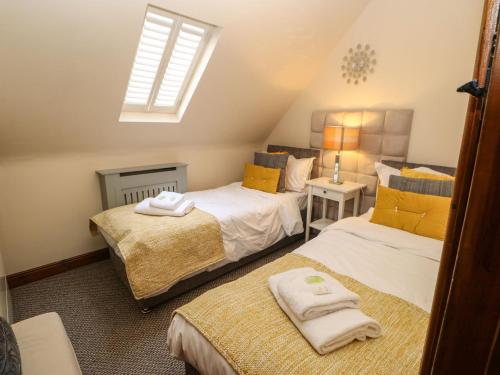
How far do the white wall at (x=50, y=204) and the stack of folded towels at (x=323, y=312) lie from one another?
2.27 metres

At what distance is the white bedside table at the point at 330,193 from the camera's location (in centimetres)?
281

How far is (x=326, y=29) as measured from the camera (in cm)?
279

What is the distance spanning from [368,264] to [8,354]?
167cm

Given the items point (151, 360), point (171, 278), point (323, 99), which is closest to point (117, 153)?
point (171, 278)

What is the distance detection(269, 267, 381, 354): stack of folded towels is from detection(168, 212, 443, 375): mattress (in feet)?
1.05

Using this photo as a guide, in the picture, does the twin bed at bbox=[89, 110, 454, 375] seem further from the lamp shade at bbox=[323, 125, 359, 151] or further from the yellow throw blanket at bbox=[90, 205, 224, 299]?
the lamp shade at bbox=[323, 125, 359, 151]

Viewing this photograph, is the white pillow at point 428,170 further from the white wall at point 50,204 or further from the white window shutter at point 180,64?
the white wall at point 50,204

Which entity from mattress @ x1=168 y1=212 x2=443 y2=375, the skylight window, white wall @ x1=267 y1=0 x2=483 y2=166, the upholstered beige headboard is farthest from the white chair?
white wall @ x1=267 y1=0 x2=483 y2=166

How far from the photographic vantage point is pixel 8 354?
97 centimetres

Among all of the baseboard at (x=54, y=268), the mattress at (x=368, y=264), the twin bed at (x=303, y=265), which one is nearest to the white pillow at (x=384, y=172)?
the twin bed at (x=303, y=265)

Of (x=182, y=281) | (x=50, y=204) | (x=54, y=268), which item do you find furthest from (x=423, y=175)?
(x=54, y=268)

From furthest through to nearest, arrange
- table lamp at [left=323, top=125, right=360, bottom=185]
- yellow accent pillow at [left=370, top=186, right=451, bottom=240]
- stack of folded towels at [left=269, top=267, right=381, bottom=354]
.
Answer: table lamp at [left=323, top=125, right=360, bottom=185] → yellow accent pillow at [left=370, top=186, right=451, bottom=240] → stack of folded towels at [left=269, top=267, right=381, bottom=354]

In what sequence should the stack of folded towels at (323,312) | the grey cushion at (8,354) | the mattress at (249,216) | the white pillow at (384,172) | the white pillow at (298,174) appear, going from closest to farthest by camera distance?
the grey cushion at (8,354) → the stack of folded towels at (323,312) → the mattress at (249,216) → the white pillow at (384,172) → the white pillow at (298,174)

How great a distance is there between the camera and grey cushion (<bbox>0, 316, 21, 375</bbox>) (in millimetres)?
916
